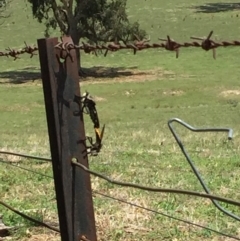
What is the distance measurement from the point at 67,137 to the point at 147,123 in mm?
16340

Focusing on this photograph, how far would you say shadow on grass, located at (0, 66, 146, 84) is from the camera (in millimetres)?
35094

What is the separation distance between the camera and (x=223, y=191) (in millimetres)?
5586

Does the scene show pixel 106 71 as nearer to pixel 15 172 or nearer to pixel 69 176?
pixel 15 172

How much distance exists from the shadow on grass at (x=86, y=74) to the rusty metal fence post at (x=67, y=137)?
104 ft

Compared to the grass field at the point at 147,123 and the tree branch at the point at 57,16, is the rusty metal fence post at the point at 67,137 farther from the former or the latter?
the tree branch at the point at 57,16

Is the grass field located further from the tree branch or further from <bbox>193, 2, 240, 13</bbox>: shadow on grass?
the tree branch

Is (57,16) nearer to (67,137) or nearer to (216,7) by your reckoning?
(216,7)

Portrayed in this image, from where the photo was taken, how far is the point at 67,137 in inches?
114

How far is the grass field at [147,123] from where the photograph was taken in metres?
4.63

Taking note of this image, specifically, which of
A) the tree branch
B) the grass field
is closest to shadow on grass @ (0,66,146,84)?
the grass field

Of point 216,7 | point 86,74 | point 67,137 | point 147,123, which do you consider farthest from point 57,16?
point 67,137

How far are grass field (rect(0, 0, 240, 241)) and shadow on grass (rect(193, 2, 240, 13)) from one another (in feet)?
0.24

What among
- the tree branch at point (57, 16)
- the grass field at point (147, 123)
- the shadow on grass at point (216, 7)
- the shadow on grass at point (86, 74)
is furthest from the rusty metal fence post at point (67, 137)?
the shadow on grass at point (216, 7)

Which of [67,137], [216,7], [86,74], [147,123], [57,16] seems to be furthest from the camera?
[216,7]
